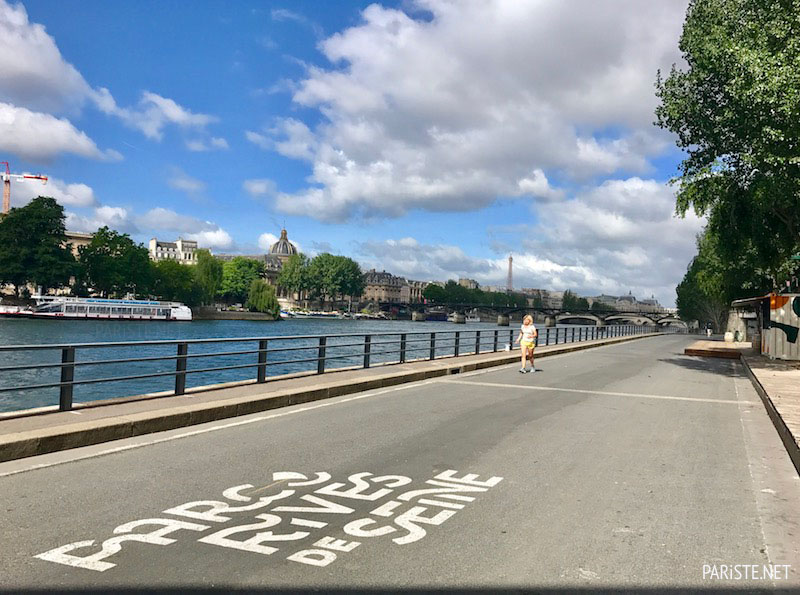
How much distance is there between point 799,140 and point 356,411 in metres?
14.7

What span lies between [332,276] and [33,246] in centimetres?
8104

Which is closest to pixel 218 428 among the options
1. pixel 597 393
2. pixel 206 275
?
pixel 597 393

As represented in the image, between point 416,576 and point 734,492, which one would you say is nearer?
point 416,576

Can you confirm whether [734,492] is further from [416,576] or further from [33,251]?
[33,251]

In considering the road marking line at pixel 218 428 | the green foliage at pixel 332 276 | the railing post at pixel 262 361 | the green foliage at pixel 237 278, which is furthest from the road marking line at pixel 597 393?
the green foliage at pixel 332 276

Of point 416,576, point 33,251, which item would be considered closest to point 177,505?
point 416,576

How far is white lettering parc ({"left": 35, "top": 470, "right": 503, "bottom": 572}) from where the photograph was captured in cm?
457

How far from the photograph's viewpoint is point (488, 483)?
656cm

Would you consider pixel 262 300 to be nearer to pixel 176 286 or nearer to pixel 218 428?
pixel 176 286

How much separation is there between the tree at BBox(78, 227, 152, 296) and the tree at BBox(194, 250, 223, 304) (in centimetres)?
750

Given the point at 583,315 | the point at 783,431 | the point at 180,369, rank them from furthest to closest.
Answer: the point at 583,315
the point at 180,369
the point at 783,431

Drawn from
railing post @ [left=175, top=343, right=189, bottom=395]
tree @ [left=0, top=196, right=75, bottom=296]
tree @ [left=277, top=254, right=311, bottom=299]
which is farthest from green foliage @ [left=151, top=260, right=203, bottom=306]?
railing post @ [left=175, top=343, right=189, bottom=395]

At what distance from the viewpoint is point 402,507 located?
5.67 metres

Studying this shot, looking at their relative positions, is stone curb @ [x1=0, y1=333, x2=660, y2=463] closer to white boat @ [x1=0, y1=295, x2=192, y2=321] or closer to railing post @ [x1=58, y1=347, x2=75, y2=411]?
railing post @ [x1=58, y1=347, x2=75, y2=411]
